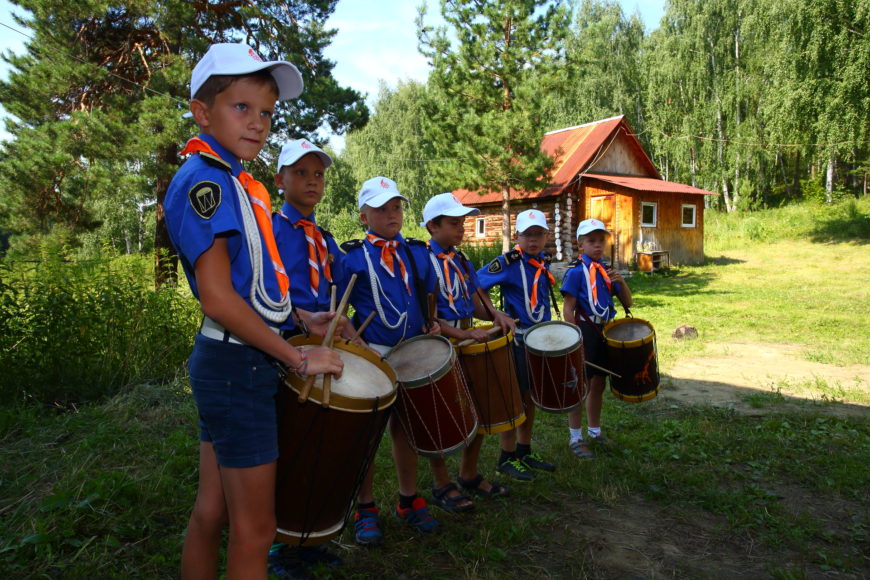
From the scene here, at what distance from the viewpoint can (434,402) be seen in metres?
2.77

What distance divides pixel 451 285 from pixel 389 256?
58 cm

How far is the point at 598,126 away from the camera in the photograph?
21.0m

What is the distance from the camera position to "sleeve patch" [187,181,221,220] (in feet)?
5.27

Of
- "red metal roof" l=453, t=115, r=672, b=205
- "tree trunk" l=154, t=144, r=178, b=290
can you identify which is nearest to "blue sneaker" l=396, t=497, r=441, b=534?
"tree trunk" l=154, t=144, r=178, b=290

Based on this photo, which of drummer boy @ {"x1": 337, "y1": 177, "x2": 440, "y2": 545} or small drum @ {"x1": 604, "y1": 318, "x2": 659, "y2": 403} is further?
small drum @ {"x1": 604, "y1": 318, "x2": 659, "y2": 403}

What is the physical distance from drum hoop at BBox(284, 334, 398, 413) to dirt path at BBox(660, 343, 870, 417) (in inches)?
169

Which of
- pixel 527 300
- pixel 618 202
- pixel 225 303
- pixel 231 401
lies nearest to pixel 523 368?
pixel 527 300

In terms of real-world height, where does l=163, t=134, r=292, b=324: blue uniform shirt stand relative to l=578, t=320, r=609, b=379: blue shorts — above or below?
above

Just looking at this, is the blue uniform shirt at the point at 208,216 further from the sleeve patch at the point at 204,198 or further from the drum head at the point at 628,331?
the drum head at the point at 628,331

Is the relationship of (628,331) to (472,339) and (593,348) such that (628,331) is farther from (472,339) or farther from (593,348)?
(472,339)

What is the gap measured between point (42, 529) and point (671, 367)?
6.47m

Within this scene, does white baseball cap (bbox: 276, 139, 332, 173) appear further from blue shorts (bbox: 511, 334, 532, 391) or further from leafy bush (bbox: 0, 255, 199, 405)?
leafy bush (bbox: 0, 255, 199, 405)

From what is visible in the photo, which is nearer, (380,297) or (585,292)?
(380,297)

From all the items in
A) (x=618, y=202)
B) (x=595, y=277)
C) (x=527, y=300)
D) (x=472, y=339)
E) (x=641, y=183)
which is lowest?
(x=472, y=339)
